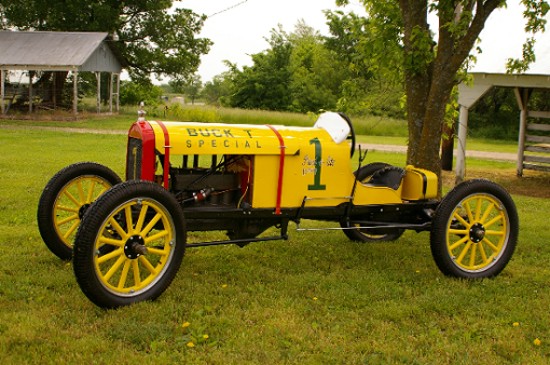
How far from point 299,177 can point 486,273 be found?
1.93 metres

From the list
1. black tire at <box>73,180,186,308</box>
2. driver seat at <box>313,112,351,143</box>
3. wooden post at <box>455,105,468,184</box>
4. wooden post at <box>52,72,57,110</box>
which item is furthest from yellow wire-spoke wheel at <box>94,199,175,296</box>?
wooden post at <box>52,72,57,110</box>

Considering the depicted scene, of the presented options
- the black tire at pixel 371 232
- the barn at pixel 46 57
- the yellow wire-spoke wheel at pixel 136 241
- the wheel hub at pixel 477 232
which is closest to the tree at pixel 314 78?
the barn at pixel 46 57

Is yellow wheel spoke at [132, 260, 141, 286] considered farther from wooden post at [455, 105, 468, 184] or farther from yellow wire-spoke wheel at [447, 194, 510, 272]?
wooden post at [455, 105, 468, 184]

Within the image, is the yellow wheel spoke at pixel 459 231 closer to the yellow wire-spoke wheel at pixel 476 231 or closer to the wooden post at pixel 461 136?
the yellow wire-spoke wheel at pixel 476 231

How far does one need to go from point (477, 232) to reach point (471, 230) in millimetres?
56

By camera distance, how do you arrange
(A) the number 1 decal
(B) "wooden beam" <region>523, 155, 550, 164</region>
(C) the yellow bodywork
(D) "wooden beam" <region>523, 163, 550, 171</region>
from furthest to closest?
(B) "wooden beam" <region>523, 155, 550, 164</region>, (D) "wooden beam" <region>523, 163, 550, 171</region>, (A) the number 1 decal, (C) the yellow bodywork

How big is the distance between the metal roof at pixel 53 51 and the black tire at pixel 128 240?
25567mm

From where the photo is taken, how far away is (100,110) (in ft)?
114

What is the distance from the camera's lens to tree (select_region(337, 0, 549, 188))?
24.8 ft

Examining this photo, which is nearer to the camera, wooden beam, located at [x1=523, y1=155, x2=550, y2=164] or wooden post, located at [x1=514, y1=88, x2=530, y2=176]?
wooden beam, located at [x1=523, y1=155, x2=550, y2=164]

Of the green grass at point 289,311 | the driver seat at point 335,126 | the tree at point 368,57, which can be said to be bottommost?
the green grass at point 289,311

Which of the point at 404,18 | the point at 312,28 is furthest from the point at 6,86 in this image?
the point at 312,28

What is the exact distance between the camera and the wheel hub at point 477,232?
5902 millimetres

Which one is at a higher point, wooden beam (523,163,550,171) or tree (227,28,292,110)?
tree (227,28,292,110)
